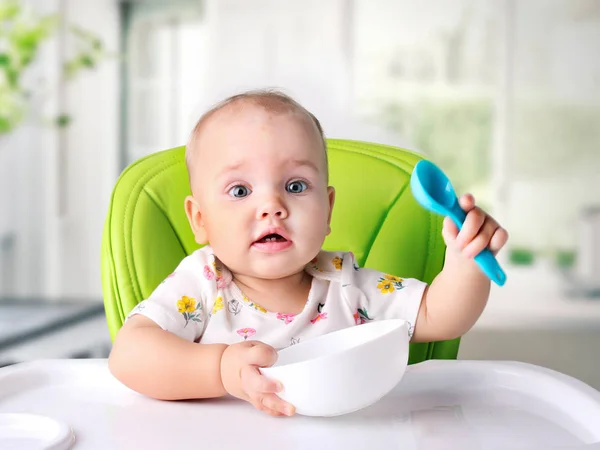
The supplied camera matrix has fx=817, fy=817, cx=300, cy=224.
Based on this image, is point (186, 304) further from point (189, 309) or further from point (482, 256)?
point (482, 256)

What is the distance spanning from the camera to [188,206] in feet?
3.56

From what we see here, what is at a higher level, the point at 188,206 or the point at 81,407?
the point at 188,206

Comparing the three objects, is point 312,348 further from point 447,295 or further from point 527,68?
point 527,68

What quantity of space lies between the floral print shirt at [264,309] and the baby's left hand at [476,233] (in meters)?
0.18

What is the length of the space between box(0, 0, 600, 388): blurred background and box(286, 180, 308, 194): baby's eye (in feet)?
10.3

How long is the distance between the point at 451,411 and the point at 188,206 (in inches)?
17.4

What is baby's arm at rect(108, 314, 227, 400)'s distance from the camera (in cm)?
85

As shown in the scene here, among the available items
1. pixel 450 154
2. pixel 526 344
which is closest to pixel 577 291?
pixel 526 344

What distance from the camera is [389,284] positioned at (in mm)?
1047

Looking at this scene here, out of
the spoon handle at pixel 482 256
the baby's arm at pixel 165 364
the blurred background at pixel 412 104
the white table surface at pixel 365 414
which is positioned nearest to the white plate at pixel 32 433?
the white table surface at pixel 365 414

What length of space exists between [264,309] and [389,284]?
16cm

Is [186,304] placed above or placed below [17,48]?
below

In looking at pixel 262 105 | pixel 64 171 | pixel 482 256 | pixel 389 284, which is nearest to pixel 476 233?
pixel 482 256

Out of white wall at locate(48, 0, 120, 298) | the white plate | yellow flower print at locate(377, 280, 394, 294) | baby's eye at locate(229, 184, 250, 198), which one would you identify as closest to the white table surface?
the white plate
